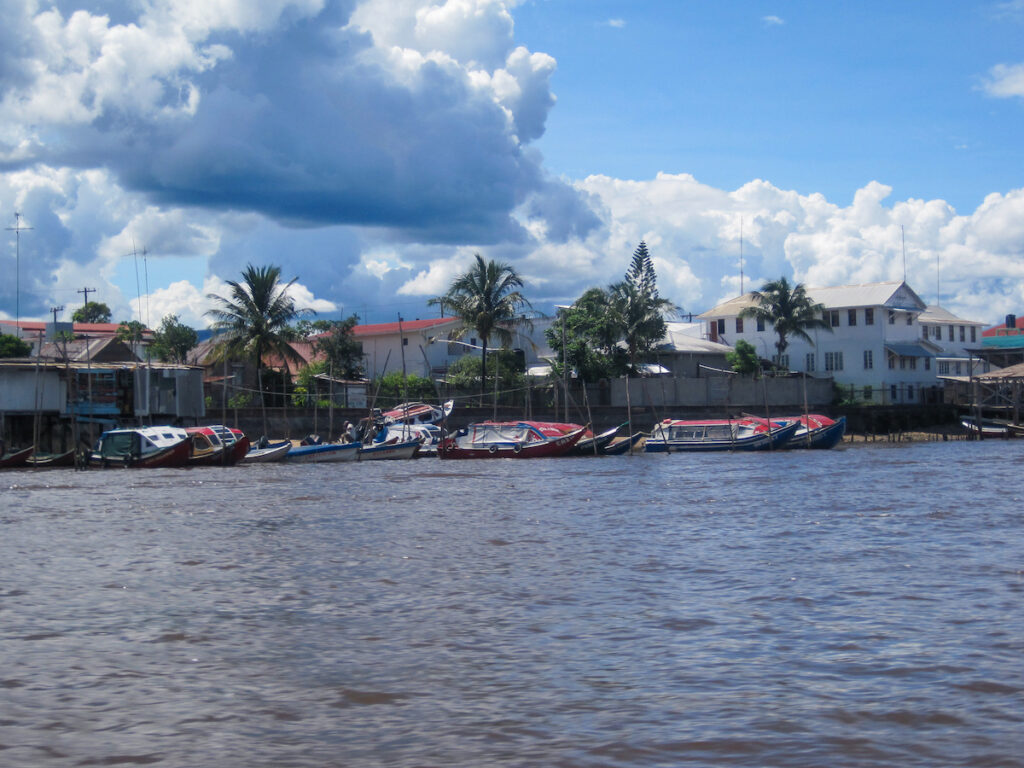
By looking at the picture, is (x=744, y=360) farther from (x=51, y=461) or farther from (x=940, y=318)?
(x=51, y=461)

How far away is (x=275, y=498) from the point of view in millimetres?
25875

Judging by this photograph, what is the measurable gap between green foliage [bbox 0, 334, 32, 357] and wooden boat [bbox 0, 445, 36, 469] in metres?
28.5

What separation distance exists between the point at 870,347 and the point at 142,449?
47.7m

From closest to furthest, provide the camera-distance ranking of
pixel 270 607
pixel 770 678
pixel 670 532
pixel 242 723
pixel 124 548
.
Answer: pixel 242 723, pixel 770 678, pixel 270 607, pixel 124 548, pixel 670 532

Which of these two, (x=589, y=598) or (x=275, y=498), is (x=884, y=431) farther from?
(x=589, y=598)

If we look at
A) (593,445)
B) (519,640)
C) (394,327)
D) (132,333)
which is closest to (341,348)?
(394,327)

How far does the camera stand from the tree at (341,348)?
66.2m

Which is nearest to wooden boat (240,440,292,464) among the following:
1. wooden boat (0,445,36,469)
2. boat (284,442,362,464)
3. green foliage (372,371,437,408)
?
boat (284,442,362,464)

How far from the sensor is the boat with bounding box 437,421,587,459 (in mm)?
45469

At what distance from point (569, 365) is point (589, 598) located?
1961 inches

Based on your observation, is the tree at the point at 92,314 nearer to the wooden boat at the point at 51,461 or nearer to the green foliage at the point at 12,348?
the green foliage at the point at 12,348

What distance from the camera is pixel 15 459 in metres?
40.1

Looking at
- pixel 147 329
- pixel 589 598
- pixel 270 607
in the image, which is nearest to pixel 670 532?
pixel 589 598

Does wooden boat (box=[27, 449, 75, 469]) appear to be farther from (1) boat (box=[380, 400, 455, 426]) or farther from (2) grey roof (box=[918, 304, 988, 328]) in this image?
(2) grey roof (box=[918, 304, 988, 328])
